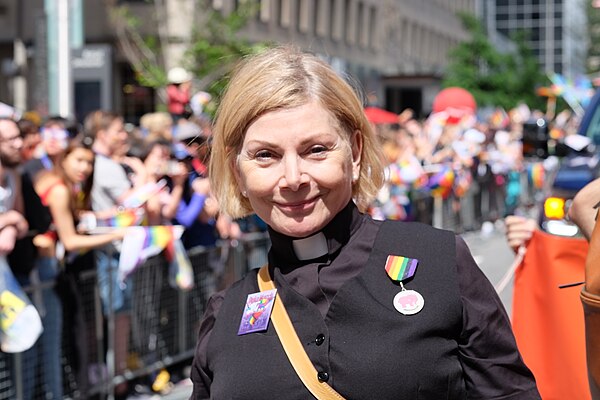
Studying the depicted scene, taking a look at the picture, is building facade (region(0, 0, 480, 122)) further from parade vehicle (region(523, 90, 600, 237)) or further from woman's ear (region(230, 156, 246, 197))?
woman's ear (region(230, 156, 246, 197))

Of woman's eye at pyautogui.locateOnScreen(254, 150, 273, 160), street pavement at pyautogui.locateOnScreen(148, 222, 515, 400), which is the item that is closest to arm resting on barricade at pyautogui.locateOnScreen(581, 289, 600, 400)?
woman's eye at pyautogui.locateOnScreen(254, 150, 273, 160)

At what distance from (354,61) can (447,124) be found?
106 ft

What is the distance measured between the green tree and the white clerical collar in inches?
1555

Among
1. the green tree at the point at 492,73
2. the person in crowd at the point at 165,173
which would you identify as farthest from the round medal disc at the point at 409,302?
the green tree at the point at 492,73

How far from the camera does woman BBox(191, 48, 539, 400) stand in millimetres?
2471

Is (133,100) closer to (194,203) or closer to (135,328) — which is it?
(194,203)

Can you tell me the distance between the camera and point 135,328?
27.4ft

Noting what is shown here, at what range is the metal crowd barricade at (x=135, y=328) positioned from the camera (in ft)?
24.6

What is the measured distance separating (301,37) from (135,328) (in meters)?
35.3

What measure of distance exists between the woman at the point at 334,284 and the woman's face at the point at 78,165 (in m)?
5.20

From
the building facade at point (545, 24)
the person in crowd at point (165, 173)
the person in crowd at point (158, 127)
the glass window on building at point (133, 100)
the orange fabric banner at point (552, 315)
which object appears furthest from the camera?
the building facade at point (545, 24)

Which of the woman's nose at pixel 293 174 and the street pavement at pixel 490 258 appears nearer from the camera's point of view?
the woman's nose at pixel 293 174

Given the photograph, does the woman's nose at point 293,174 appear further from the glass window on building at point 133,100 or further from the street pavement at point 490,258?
the glass window on building at point 133,100

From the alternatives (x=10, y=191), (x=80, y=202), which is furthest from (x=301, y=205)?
(x=80, y=202)
